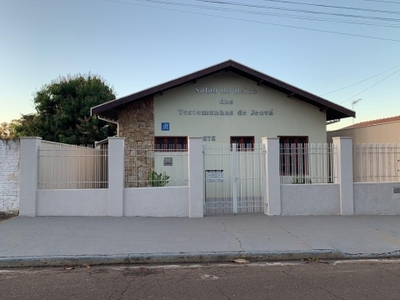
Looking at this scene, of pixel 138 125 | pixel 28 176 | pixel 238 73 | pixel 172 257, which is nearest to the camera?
pixel 172 257

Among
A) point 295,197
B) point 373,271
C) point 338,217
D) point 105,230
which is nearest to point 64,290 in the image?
point 105,230

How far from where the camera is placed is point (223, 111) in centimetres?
1318

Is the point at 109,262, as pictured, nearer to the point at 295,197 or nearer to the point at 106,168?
the point at 106,168

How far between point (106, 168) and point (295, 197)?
5.84 metres

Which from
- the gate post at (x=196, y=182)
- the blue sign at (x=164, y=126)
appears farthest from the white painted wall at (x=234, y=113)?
the gate post at (x=196, y=182)

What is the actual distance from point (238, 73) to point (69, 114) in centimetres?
1500

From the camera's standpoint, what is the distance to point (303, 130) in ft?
44.4

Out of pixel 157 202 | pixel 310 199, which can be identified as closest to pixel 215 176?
pixel 157 202

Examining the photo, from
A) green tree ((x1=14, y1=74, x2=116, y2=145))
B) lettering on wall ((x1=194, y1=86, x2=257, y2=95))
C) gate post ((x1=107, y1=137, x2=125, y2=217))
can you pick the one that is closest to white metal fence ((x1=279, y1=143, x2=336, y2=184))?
Result: lettering on wall ((x1=194, y1=86, x2=257, y2=95))

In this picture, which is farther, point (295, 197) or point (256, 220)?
point (295, 197)

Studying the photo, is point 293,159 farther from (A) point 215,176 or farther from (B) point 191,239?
(B) point 191,239

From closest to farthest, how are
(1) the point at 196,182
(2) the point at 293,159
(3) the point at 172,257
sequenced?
(3) the point at 172,257 < (1) the point at 196,182 < (2) the point at 293,159

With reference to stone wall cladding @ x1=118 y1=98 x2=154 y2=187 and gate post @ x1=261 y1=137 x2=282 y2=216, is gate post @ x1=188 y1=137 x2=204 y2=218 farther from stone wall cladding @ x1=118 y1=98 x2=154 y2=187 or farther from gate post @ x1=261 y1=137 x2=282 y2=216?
stone wall cladding @ x1=118 y1=98 x2=154 y2=187

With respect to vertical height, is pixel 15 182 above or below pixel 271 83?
below
